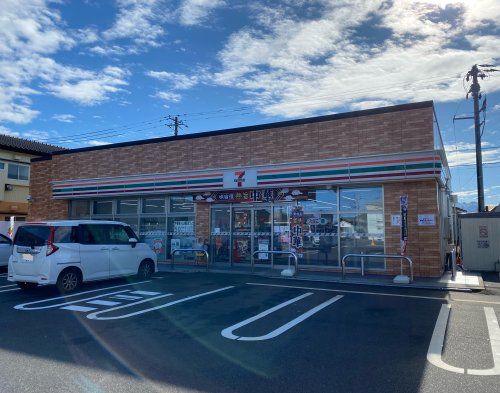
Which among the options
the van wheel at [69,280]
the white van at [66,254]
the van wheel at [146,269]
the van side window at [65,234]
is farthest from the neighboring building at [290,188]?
the van side window at [65,234]

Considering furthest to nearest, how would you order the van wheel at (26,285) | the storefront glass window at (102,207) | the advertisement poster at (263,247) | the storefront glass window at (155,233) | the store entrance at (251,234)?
the storefront glass window at (102,207), the storefront glass window at (155,233), the store entrance at (251,234), the advertisement poster at (263,247), the van wheel at (26,285)

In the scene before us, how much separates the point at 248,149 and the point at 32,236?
8.35 meters

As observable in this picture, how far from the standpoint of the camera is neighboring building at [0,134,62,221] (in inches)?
1165

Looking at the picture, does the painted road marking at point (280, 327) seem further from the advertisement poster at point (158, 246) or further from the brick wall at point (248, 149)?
the advertisement poster at point (158, 246)

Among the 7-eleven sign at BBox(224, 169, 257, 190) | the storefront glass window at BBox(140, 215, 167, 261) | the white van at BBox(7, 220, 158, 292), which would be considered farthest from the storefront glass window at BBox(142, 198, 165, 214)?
the white van at BBox(7, 220, 158, 292)

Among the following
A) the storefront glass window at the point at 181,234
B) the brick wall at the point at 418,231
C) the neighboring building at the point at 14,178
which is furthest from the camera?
the neighboring building at the point at 14,178

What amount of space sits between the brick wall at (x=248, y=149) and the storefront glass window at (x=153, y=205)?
129cm

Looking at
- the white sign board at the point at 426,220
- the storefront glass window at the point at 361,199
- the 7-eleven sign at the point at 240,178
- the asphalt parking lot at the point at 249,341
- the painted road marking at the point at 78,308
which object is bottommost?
the asphalt parking lot at the point at 249,341

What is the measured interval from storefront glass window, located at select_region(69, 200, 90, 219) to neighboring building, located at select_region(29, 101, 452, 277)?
2.39 ft

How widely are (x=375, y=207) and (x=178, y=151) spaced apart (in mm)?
8336

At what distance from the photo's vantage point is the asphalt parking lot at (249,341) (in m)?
4.51

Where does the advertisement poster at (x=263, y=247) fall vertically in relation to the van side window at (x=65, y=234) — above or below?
below

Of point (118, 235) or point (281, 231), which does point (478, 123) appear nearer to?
point (281, 231)

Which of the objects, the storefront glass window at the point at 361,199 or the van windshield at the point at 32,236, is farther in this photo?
the storefront glass window at the point at 361,199
